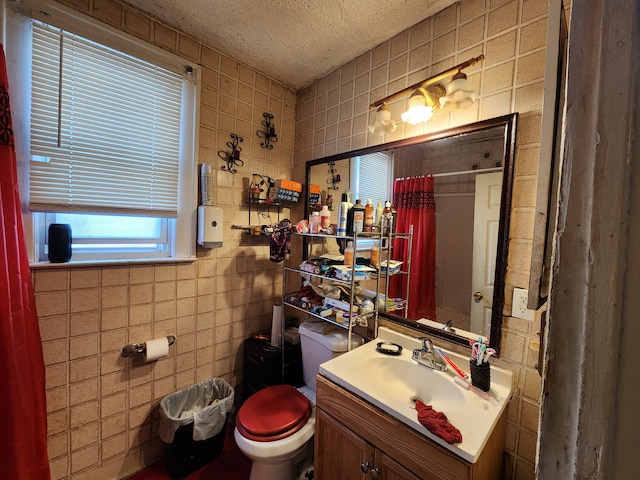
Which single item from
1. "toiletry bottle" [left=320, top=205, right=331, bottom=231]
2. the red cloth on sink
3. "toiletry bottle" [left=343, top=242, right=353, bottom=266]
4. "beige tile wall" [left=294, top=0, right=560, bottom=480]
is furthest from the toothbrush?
"toiletry bottle" [left=320, top=205, right=331, bottom=231]

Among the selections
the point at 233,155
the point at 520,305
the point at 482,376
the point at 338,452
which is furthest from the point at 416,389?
the point at 233,155

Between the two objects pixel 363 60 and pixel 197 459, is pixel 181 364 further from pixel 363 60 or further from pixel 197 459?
pixel 363 60

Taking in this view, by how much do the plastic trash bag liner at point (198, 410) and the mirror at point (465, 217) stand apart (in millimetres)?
1112

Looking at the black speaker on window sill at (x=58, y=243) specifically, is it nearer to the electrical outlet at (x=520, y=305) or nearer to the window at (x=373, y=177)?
the window at (x=373, y=177)

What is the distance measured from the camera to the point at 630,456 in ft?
0.80

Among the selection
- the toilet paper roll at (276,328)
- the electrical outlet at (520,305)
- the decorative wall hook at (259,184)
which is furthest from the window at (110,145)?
the electrical outlet at (520,305)

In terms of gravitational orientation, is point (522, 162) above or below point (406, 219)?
above

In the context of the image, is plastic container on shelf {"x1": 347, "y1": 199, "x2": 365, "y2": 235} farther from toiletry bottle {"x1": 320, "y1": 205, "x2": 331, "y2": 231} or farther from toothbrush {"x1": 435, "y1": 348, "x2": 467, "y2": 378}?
toothbrush {"x1": 435, "y1": 348, "x2": 467, "y2": 378}

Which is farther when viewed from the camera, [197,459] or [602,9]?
[197,459]

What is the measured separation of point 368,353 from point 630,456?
110cm

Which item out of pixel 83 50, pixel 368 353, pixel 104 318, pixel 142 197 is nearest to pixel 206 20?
pixel 83 50

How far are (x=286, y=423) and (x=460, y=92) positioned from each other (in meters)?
1.66

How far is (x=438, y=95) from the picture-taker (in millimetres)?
1196

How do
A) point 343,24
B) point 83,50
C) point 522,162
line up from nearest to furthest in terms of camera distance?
point 522,162
point 83,50
point 343,24
